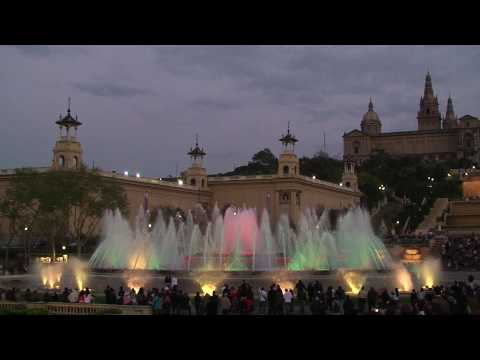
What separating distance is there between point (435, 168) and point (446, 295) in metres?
75.8

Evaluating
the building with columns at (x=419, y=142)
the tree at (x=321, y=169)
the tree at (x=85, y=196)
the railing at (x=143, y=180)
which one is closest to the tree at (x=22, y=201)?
the tree at (x=85, y=196)

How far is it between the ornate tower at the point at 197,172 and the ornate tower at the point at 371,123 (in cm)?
7315

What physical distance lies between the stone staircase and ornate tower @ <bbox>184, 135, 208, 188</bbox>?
2469 centimetres

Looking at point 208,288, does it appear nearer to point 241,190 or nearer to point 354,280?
point 354,280

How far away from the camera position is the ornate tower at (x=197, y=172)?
72062mm

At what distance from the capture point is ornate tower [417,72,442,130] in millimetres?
151375

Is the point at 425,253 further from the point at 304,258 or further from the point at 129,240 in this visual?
the point at 129,240

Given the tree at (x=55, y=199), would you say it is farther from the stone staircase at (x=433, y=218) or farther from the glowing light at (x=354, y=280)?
the stone staircase at (x=433, y=218)

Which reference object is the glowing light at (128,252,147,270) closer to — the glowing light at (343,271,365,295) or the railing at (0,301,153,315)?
the glowing light at (343,271,365,295)

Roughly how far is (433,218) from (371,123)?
286 feet

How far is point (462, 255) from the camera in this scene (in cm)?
3347

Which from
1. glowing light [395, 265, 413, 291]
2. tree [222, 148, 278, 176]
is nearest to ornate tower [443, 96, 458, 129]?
tree [222, 148, 278, 176]
